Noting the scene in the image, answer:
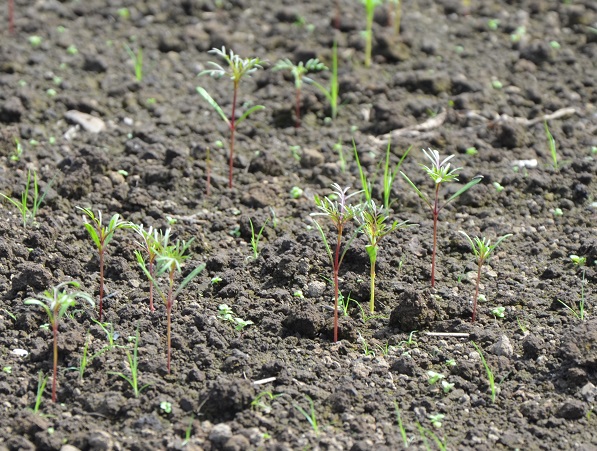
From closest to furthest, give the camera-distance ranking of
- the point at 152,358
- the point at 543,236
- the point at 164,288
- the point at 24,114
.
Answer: the point at 152,358, the point at 164,288, the point at 543,236, the point at 24,114

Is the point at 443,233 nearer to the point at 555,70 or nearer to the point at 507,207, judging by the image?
the point at 507,207

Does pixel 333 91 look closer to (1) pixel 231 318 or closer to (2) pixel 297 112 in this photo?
(2) pixel 297 112

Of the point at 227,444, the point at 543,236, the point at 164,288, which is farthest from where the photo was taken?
the point at 543,236

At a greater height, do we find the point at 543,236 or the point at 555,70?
the point at 555,70

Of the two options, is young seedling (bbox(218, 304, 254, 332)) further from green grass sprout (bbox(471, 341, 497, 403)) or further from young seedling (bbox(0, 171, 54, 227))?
young seedling (bbox(0, 171, 54, 227))

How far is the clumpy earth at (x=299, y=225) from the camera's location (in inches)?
140

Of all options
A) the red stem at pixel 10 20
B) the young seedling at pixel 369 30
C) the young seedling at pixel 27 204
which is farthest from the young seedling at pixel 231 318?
the red stem at pixel 10 20

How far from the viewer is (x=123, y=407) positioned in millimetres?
3527

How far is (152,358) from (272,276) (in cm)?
81

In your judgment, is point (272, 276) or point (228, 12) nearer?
A: point (272, 276)

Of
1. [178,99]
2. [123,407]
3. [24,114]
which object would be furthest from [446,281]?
[24,114]

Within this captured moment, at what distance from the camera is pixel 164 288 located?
4219mm

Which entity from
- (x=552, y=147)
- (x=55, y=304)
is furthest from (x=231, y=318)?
(x=552, y=147)

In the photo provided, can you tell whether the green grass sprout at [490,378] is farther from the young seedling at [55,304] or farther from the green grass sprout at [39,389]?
the green grass sprout at [39,389]
